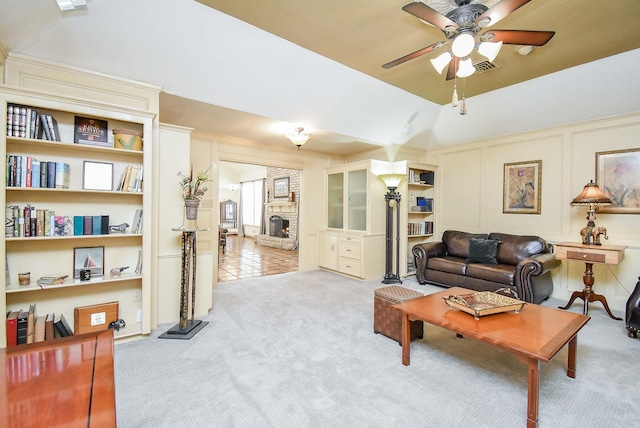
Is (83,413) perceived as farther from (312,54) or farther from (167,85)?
(312,54)

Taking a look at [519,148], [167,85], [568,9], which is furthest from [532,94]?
[167,85]

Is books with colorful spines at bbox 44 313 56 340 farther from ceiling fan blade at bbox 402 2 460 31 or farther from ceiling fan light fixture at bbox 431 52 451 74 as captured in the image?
ceiling fan light fixture at bbox 431 52 451 74

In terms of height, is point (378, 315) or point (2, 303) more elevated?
point (2, 303)

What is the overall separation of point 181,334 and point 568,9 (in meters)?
4.58

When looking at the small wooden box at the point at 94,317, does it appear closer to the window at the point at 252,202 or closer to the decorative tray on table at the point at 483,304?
the decorative tray on table at the point at 483,304

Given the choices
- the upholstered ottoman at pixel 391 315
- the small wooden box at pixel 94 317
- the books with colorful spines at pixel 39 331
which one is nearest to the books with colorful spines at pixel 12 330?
the books with colorful spines at pixel 39 331

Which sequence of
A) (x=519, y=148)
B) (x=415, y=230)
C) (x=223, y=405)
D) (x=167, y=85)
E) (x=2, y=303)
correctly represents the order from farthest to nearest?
(x=415, y=230), (x=519, y=148), (x=167, y=85), (x=2, y=303), (x=223, y=405)

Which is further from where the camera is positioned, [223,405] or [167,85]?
[167,85]

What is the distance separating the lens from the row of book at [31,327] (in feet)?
7.35

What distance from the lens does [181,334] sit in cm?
283

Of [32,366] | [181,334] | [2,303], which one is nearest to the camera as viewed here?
[32,366]

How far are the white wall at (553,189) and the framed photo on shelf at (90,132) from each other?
17.8 feet

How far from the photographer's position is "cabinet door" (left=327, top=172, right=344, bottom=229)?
578 centimetres

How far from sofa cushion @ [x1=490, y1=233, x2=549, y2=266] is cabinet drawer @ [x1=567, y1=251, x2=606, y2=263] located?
587mm
